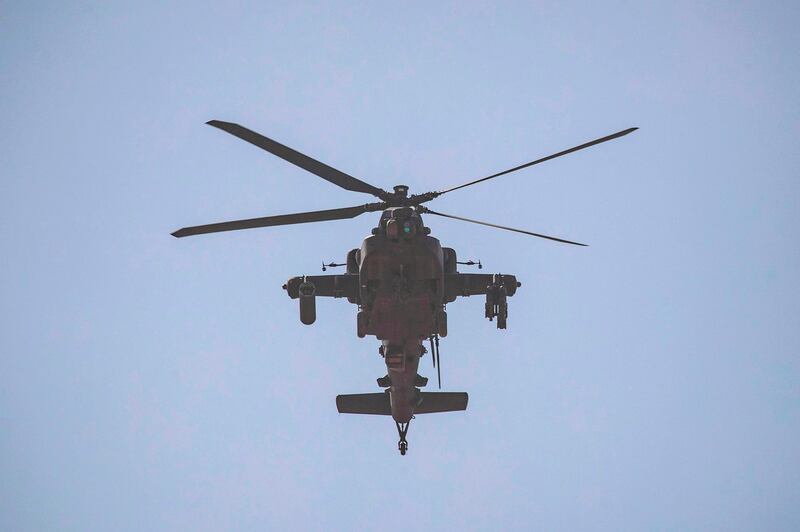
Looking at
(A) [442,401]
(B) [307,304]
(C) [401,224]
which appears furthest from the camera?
(A) [442,401]

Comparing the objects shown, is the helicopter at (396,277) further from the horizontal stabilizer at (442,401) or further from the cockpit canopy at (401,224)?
the horizontal stabilizer at (442,401)

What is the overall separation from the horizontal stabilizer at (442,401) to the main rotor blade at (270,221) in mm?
8257

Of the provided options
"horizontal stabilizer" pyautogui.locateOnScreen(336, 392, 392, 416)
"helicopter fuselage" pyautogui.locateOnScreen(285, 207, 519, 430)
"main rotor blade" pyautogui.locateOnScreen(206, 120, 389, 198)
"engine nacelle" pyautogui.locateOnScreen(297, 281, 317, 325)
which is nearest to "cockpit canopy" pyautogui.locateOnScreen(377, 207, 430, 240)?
"helicopter fuselage" pyautogui.locateOnScreen(285, 207, 519, 430)

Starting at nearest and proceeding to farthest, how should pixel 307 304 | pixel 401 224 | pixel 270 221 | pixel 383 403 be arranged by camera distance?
pixel 401 224 < pixel 270 221 < pixel 307 304 < pixel 383 403

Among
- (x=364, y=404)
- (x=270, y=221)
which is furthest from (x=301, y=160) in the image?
(x=364, y=404)

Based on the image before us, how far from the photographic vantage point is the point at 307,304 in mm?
25438

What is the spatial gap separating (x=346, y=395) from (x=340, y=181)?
892 centimetres

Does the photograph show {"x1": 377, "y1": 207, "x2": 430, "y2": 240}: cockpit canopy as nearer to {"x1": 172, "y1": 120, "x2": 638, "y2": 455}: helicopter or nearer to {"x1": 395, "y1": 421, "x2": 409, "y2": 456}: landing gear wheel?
{"x1": 172, "y1": 120, "x2": 638, "y2": 455}: helicopter

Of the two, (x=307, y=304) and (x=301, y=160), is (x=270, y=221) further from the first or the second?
(x=307, y=304)

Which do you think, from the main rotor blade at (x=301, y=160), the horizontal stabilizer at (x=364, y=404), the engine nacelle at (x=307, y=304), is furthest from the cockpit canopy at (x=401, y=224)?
the horizontal stabilizer at (x=364, y=404)

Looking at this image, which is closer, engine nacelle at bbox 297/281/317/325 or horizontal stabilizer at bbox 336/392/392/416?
engine nacelle at bbox 297/281/317/325

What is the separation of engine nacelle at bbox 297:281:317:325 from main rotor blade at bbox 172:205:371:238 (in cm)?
183

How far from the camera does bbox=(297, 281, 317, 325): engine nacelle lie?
25438mm

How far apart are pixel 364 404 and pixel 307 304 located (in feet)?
22.4
